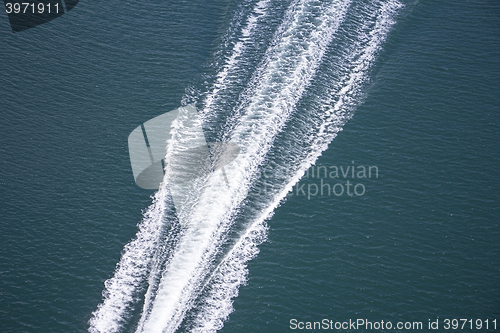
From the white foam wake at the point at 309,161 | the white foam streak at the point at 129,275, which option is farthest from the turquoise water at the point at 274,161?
the white foam streak at the point at 129,275

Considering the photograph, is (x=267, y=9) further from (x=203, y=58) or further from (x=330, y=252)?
(x=330, y=252)

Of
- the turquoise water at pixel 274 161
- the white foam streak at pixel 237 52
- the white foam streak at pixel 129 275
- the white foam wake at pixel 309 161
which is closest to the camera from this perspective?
the white foam streak at pixel 129 275

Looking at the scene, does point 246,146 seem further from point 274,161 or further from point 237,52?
point 237,52

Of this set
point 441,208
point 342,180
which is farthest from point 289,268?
point 441,208

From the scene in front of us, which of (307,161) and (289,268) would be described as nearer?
(289,268)

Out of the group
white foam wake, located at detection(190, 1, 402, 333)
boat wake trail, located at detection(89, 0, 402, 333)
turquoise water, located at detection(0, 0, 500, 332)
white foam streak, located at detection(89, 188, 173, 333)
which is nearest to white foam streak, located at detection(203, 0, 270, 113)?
boat wake trail, located at detection(89, 0, 402, 333)

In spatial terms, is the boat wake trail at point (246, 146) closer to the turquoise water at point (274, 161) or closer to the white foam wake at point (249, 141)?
the white foam wake at point (249, 141)

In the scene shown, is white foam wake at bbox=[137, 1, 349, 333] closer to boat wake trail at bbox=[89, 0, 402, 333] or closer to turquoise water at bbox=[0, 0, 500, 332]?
boat wake trail at bbox=[89, 0, 402, 333]
